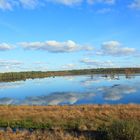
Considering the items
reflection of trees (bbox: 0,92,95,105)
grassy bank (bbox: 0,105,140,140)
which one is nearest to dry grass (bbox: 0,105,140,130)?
grassy bank (bbox: 0,105,140,140)

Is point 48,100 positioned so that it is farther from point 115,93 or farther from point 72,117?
point 72,117

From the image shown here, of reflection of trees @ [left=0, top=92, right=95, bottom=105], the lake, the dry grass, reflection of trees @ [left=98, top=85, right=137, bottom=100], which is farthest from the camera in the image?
reflection of trees @ [left=98, top=85, right=137, bottom=100]

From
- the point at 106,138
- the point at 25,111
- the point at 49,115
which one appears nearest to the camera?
the point at 106,138

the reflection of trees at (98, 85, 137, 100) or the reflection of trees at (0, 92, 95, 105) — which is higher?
the reflection of trees at (98, 85, 137, 100)

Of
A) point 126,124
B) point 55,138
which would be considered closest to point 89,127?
point 55,138

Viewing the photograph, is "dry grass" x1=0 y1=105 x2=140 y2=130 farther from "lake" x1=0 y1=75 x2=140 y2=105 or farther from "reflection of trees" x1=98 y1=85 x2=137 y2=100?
"reflection of trees" x1=98 y1=85 x2=137 y2=100

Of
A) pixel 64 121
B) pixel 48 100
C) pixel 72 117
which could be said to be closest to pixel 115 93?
pixel 48 100

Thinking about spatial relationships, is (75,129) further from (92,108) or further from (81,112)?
(92,108)

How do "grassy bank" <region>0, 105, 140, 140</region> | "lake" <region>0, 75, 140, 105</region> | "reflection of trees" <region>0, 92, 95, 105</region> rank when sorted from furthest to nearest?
"lake" <region>0, 75, 140, 105</region> → "reflection of trees" <region>0, 92, 95, 105</region> → "grassy bank" <region>0, 105, 140, 140</region>

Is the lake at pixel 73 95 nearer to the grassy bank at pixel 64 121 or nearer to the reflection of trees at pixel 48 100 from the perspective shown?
the reflection of trees at pixel 48 100

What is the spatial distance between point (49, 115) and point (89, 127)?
5509mm

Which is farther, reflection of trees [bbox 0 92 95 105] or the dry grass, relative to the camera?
reflection of trees [bbox 0 92 95 105]

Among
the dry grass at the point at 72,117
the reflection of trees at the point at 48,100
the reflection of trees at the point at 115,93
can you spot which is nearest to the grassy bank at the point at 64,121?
the dry grass at the point at 72,117

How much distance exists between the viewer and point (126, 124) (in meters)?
15.3
